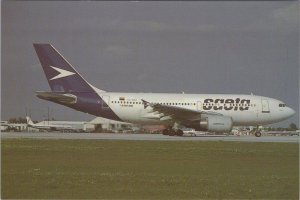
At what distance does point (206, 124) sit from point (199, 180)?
67.8 ft

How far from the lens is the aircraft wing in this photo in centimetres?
3228

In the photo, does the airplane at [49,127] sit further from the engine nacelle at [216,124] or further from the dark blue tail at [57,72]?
the engine nacelle at [216,124]

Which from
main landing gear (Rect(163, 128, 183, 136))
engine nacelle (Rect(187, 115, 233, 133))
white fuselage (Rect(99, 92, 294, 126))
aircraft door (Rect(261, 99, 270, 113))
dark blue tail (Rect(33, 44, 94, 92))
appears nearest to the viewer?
engine nacelle (Rect(187, 115, 233, 133))

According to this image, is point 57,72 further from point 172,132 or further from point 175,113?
point 172,132

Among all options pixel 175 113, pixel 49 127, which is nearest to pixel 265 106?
pixel 175 113

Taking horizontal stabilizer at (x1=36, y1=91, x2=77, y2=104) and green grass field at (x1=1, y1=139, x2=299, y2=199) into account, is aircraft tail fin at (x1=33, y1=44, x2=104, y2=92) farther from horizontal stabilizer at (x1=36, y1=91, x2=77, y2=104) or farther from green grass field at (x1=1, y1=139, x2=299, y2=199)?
green grass field at (x1=1, y1=139, x2=299, y2=199)

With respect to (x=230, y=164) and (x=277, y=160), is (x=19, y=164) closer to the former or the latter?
(x=230, y=164)

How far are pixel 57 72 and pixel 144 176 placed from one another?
23.8 metres

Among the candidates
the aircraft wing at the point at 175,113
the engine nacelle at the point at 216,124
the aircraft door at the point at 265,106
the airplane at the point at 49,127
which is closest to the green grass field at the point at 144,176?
the engine nacelle at the point at 216,124

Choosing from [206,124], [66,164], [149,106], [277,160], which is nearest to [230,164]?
[277,160]

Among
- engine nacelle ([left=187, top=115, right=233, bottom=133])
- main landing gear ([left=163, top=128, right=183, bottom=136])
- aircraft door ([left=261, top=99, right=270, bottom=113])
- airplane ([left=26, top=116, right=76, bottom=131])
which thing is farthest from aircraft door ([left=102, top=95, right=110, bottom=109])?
airplane ([left=26, top=116, right=76, bottom=131])

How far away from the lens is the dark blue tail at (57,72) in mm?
33531

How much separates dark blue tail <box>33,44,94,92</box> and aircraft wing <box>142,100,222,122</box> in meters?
5.02

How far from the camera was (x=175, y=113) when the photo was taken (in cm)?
3312
